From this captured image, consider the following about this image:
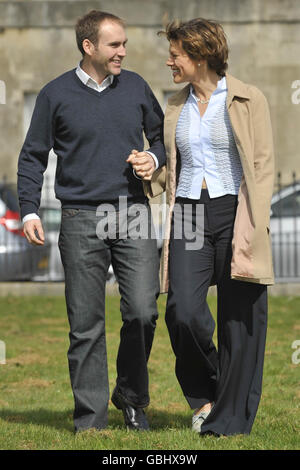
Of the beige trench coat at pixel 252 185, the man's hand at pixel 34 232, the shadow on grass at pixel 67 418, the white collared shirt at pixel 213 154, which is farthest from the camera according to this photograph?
the shadow on grass at pixel 67 418

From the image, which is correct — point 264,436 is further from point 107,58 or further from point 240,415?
point 107,58

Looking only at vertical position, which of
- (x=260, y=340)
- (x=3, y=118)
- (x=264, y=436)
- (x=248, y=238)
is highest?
(x=3, y=118)

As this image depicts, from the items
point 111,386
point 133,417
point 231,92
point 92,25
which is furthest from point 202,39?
point 111,386

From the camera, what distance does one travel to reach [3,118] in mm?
21172

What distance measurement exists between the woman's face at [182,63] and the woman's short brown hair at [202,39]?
0.03 m

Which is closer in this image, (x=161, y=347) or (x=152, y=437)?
(x=152, y=437)

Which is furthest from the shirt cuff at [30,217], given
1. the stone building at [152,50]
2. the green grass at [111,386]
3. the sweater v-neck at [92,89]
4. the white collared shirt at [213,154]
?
the stone building at [152,50]

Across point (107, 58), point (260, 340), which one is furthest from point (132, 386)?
point (107, 58)

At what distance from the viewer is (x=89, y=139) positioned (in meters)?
5.81

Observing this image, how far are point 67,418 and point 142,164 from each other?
1972 mm

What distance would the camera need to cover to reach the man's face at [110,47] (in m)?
5.80

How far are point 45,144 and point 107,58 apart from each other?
2.00 ft

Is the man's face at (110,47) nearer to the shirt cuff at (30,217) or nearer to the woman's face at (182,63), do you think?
the woman's face at (182,63)

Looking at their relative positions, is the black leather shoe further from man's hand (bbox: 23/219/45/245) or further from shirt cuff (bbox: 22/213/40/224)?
shirt cuff (bbox: 22/213/40/224)
